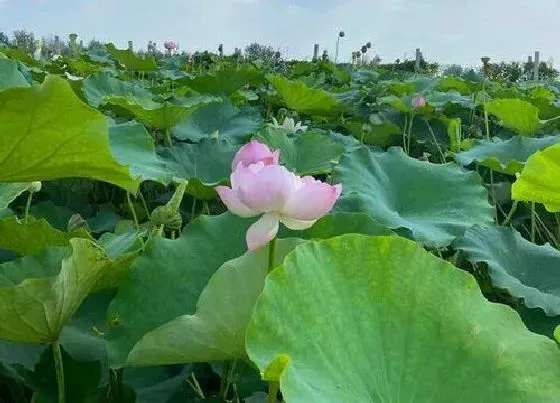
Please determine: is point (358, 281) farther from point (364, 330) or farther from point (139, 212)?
point (139, 212)

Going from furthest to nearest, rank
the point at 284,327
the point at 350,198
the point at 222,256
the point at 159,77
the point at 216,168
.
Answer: the point at 159,77 < the point at 216,168 < the point at 350,198 < the point at 222,256 < the point at 284,327

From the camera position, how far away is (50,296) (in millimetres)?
673

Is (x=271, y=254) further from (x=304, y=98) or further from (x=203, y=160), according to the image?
(x=304, y=98)

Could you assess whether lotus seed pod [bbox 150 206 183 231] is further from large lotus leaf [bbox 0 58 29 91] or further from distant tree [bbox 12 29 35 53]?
distant tree [bbox 12 29 35 53]

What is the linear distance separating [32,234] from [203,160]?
766 millimetres

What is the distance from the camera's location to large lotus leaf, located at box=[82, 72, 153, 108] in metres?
2.17

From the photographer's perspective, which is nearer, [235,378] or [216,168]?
[235,378]

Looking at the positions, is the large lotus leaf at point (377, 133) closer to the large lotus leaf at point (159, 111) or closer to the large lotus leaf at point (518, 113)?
the large lotus leaf at point (518, 113)

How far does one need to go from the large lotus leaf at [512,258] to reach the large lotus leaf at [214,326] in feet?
1.60

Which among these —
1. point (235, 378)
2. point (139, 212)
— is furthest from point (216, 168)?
point (235, 378)

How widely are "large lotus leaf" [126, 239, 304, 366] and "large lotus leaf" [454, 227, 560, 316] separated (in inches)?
19.2

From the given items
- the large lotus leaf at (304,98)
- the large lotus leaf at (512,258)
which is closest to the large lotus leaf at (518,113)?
the large lotus leaf at (304,98)

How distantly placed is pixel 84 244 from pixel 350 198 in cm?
65

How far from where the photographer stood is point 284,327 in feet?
2.01
